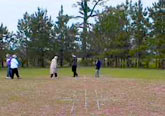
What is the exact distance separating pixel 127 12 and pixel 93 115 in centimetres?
5310

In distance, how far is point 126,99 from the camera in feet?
44.6

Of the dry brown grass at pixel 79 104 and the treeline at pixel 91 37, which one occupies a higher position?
the treeline at pixel 91 37

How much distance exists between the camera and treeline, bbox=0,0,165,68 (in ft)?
195

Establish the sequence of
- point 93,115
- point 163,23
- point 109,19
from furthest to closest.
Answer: point 109,19 → point 163,23 → point 93,115

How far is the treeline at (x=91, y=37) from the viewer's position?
59.5 meters

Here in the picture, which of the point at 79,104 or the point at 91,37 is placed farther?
the point at 91,37

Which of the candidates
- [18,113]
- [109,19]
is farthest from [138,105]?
[109,19]

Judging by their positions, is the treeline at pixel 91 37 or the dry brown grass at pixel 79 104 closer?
the dry brown grass at pixel 79 104

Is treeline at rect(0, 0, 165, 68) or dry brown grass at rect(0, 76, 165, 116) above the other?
treeline at rect(0, 0, 165, 68)

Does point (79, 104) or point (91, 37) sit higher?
point (91, 37)

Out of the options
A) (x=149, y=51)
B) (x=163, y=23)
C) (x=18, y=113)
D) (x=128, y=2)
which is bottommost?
(x=18, y=113)

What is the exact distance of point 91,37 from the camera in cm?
6284

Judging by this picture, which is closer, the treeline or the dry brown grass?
the dry brown grass

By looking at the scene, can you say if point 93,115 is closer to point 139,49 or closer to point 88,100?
point 88,100
